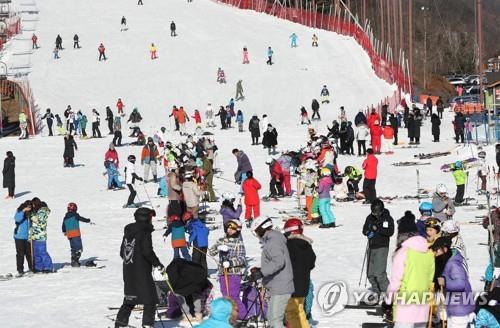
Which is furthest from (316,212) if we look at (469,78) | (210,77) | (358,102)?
(469,78)

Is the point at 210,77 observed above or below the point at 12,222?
above

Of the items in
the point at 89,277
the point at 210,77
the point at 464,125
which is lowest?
the point at 89,277

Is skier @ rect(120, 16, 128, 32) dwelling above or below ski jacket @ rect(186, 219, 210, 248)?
above

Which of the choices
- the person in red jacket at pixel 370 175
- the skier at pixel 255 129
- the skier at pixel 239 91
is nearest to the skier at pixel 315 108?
the skier at pixel 239 91

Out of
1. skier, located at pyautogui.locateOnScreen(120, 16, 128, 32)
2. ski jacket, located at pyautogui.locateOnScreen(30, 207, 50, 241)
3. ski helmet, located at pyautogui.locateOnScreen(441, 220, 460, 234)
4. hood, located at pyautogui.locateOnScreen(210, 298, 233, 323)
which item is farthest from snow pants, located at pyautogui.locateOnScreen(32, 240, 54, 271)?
skier, located at pyautogui.locateOnScreen(120, 16, 128, 32)

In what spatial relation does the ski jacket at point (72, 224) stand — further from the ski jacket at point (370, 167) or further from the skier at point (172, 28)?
the skier at point (172, 28)

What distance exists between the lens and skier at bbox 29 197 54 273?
1608 centimetres

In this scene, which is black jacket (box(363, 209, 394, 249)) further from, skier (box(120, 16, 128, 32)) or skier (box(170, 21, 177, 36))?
skier (box(120, 16, 128, 32))

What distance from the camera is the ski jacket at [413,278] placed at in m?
9.68

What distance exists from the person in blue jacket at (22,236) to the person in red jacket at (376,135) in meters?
17.3

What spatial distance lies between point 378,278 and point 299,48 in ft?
139

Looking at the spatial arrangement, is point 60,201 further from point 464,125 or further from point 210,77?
point 210,77

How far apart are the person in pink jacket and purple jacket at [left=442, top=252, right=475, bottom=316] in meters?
0.33

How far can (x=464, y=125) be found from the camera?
3459cm
